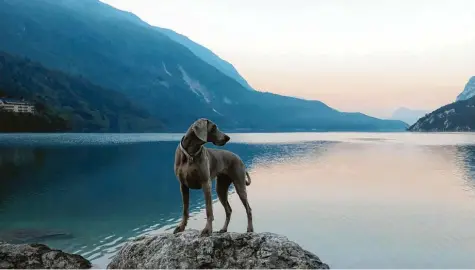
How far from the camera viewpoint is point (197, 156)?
333 inches

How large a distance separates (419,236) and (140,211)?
65.4ft

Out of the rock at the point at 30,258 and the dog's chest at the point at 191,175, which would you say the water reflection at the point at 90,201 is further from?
the dog's chest at the point at 191,175

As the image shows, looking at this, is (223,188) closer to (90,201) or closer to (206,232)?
(206,232)

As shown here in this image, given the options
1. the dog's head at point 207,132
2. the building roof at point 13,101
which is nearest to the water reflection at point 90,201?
the dog's head at point 207,132

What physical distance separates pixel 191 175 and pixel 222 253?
5.43 feet

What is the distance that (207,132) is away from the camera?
834cm

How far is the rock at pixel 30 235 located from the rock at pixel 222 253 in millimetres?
17492

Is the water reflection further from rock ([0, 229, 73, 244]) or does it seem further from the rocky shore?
the rocky shore

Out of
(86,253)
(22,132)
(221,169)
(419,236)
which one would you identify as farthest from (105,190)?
(22,132)

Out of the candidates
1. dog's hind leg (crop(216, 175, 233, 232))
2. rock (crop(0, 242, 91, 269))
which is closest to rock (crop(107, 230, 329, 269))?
dog's hind leg (crop(216, 175, 233, 232))

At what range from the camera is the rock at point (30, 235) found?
77.2 ft

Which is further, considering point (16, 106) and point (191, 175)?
point (16, 106)

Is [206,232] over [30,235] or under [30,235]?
over

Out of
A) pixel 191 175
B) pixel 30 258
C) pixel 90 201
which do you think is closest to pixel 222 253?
pixel 191 175
